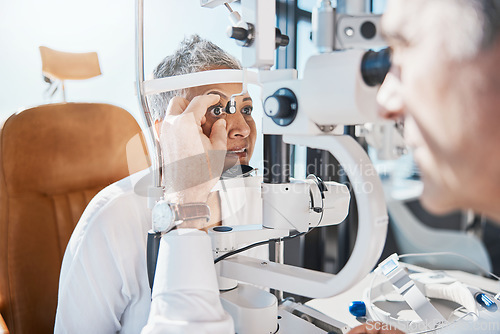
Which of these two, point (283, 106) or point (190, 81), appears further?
point (190, 81)

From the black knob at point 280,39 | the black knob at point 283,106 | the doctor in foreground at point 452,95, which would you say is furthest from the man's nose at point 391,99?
the black knob at point 280,39

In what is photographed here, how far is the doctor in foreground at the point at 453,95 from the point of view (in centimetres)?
30

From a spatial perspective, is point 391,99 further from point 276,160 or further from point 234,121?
point 234,121

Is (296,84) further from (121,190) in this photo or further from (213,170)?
(121,190)

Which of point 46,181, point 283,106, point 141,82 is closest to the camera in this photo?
point 283,106

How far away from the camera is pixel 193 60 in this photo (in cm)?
113

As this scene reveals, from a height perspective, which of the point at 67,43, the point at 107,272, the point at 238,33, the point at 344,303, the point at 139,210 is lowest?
the point at 344,303

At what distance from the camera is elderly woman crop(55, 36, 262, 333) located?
3.03 feet

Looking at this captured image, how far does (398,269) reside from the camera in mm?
989

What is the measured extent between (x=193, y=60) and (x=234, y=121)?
218mm

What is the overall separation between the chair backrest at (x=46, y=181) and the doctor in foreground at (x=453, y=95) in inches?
45.3

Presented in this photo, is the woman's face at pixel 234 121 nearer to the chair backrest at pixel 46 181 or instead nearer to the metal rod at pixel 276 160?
the metal rod at pixel 276 160

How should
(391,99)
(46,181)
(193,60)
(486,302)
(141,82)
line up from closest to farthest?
(391,99)
(141,82)
(486,302)
(193,60)
(46,181)

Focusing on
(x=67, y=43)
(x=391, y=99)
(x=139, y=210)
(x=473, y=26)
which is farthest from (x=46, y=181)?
(x=473, y=26)
